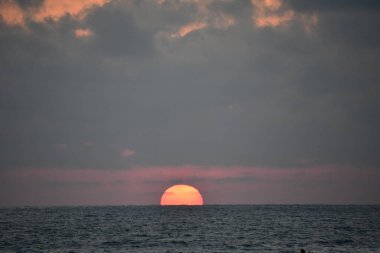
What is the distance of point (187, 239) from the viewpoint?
7856 cm

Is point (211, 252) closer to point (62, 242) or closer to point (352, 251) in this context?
point (352, 251)

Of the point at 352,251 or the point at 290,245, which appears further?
the point at 290,245

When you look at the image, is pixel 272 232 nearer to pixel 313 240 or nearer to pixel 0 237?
pixel 313 240

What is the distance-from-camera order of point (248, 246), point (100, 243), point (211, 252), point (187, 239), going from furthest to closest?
point (187, 239)
point (100, 243)
point (248, 246)
point (211, 252)

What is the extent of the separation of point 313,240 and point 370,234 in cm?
1582

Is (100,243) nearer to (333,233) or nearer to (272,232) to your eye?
(272,232)

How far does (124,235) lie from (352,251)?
1464 inches

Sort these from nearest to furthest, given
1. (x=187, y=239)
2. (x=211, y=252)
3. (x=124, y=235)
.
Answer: (x=211, y=252) → (x=187, y=239) → (x=124, y=235)

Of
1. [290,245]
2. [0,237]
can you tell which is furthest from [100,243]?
[290,245]

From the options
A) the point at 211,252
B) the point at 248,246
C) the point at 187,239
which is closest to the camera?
the point at 211,252

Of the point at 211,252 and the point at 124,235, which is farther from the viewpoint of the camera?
the point at 124,235

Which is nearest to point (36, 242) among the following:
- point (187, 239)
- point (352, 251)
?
point (187, 239)

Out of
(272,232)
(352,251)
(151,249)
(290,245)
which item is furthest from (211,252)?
(272,232)

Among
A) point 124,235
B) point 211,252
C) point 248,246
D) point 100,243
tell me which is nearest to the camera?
point 211,252
